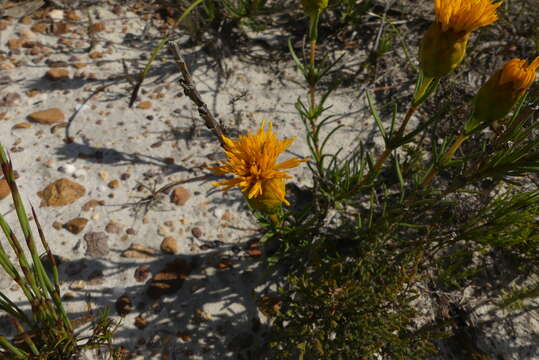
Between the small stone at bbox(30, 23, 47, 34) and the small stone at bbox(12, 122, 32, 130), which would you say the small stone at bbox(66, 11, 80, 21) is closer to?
the small stone at bbox(30, 23, 47, 34)

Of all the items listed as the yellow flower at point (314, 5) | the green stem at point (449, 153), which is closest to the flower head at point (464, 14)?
the green stem at point (449, 153)

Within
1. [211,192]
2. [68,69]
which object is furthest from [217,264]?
[68,69]

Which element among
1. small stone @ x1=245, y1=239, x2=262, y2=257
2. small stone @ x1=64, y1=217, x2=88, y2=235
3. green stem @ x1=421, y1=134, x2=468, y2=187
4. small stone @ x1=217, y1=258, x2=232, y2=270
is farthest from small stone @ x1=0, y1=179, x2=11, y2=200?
green stem @ x1=421, y1=134, x2=468, y2=187

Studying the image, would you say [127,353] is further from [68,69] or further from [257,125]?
[68,69]

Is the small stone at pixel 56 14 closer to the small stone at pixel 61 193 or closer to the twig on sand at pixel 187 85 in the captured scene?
the small stone at pixel 61 193

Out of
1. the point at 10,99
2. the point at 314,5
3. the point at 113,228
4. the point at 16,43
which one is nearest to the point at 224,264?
the point at 113,228

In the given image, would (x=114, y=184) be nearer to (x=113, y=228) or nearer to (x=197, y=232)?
(x=113, y=228)
